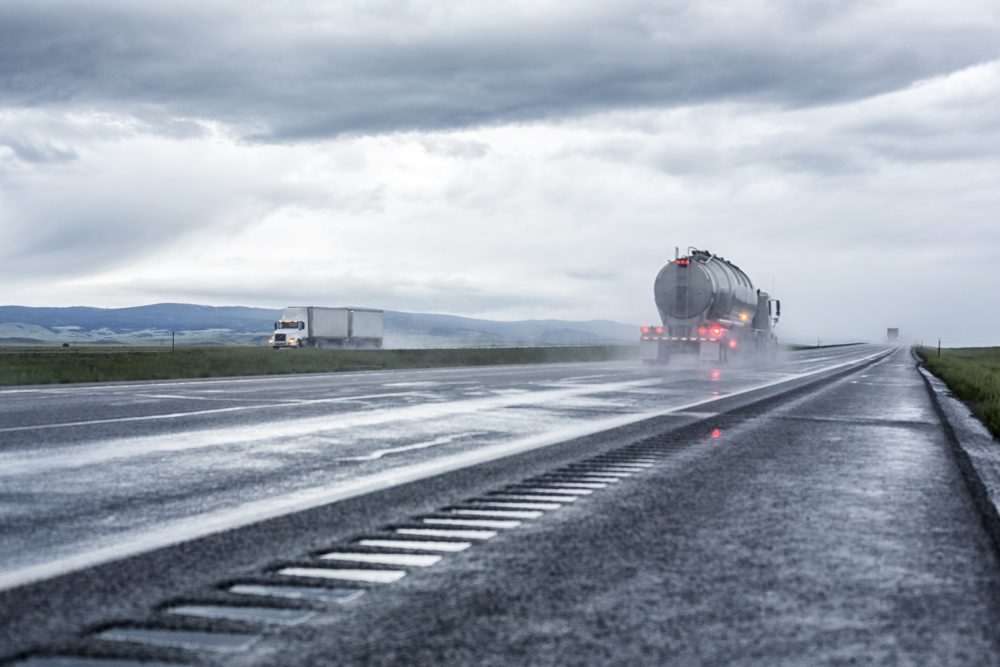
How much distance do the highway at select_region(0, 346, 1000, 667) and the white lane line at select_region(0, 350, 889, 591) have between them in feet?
0.09

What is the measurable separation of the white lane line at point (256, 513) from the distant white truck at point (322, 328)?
54.6 metres

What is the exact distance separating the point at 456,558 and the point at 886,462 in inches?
229

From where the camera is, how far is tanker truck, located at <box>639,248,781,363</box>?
1372 inches

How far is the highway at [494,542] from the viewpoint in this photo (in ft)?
11.9

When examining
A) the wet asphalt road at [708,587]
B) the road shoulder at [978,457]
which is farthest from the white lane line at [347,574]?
the road shoulder at [978,457]

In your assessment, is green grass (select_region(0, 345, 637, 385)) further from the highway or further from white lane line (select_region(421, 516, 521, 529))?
white lane line (select_region(421, 516, 521, 529))

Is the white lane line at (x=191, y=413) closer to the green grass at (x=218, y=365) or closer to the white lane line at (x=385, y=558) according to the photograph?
the white lane line at (x=385, y=558)

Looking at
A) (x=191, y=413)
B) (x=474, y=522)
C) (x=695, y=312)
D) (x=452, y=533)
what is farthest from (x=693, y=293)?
(x=452, y=533)

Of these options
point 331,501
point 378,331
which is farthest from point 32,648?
Result: point 378,331

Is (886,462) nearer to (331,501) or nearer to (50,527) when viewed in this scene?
(331,501)

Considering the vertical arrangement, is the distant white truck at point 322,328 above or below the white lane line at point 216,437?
above

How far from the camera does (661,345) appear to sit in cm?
3581

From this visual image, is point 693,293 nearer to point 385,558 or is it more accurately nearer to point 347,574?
point 385,558

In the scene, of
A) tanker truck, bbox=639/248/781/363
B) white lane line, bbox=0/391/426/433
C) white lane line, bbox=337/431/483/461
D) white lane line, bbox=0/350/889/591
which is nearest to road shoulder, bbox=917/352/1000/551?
white lane line, bbox=0/350/889/591
